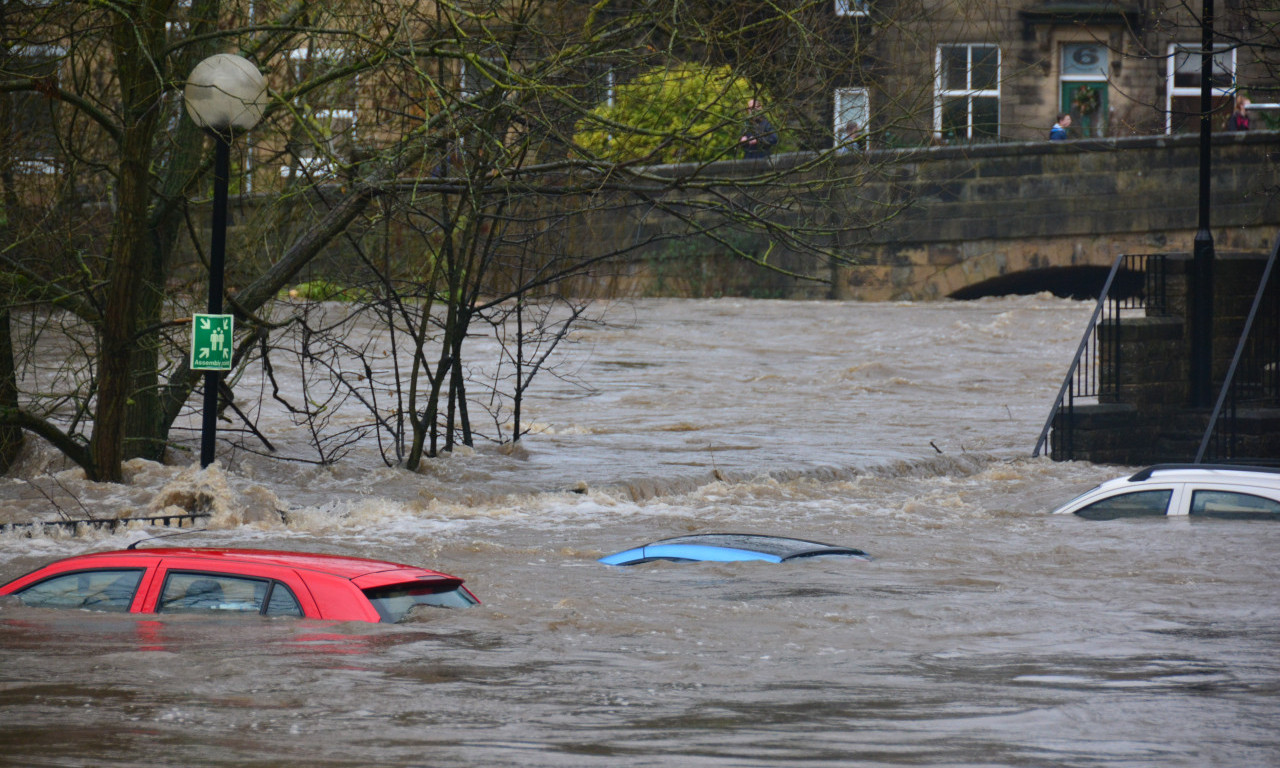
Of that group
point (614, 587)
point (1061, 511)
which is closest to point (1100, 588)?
point (1061, 511)

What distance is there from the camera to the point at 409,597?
7.63 m

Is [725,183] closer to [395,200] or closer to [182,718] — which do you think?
[395,200]

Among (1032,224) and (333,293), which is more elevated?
(1032,224)

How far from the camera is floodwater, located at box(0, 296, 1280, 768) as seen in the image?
6.17 meters

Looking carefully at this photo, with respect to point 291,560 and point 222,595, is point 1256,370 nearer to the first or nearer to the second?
point 291,560

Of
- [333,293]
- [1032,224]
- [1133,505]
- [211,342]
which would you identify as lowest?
[1133,505]

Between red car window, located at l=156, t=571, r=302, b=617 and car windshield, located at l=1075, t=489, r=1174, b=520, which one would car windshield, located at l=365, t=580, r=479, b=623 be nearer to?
red car window, located at l=156, t=571, r=302, b=617

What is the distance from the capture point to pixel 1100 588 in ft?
33.9

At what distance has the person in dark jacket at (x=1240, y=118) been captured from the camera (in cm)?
3118

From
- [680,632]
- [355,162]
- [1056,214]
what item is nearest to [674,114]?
[355,162]

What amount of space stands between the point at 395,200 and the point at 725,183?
306cm

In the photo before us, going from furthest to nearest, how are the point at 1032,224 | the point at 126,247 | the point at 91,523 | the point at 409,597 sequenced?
the point at 1032,224, the point at 126,247, the point at 91,523, the point at 409,597

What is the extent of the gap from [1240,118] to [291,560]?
29109 millimetres

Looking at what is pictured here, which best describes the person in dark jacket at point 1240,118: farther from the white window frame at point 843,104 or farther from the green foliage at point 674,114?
the green foliage at point 674,114
